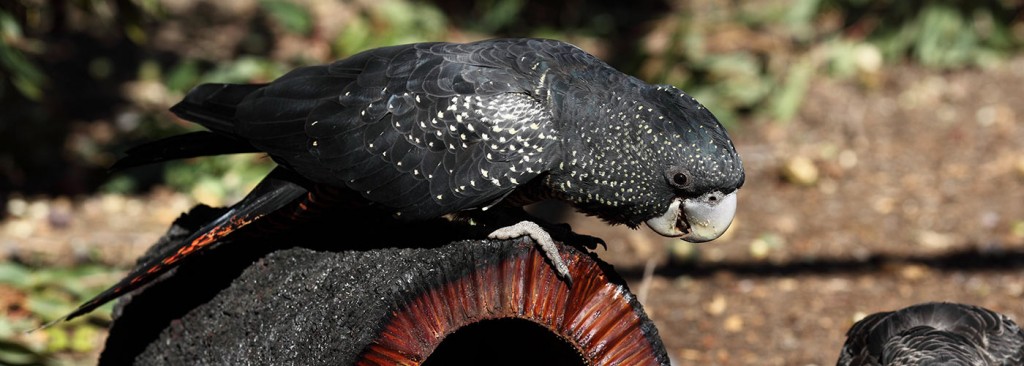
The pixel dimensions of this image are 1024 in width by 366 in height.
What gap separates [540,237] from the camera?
2949 mm

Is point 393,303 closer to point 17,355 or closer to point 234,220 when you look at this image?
point 234,220

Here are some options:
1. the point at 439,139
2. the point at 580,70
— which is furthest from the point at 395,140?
the point at 580,70

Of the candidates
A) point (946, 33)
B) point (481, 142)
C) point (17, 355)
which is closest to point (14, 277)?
point (17, 355)

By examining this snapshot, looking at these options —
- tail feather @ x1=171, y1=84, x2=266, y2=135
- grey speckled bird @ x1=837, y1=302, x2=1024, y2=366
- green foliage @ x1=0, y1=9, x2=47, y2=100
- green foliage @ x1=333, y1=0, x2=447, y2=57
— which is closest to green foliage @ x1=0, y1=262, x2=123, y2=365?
green foliage @ x1=0, y1=9, x2=47, y2=100

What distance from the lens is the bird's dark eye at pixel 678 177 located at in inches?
112

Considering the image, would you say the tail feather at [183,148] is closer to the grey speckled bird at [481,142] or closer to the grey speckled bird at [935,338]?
the grey speckled bird at [481,142]

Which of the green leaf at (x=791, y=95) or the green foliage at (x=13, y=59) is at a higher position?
the green foliage at (x=13, y=59)

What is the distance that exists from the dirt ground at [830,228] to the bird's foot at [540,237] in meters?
1.77

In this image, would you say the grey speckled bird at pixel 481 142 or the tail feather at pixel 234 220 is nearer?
the grey speckled bird at pixel 481 142

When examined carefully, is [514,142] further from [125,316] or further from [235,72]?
[235,72]

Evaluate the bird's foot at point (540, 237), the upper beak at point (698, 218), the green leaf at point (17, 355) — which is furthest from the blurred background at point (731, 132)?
the bird's foot at point (540, 237)

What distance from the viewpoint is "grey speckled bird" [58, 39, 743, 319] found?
2902mm

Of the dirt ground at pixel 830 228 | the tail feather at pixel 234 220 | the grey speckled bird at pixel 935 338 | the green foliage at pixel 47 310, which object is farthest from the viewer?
the dirt ground at pixel 830 228

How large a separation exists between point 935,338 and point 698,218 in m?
1.02
